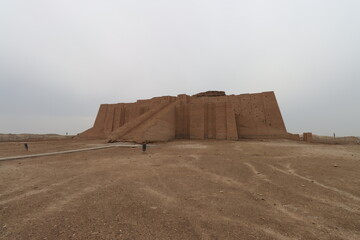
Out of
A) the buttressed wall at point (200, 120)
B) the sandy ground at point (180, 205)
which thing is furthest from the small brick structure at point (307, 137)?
the sandy ground at point (180, 205)

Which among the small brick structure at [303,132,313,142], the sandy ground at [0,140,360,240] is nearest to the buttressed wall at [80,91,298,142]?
the small brick structure at [303,132,313,142]

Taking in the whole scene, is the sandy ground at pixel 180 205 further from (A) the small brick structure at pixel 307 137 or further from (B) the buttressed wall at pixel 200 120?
(A) the small brick structure at pixel 307 137

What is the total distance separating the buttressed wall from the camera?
17391 mm

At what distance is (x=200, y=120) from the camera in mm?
20531

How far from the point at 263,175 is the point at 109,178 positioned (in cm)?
448

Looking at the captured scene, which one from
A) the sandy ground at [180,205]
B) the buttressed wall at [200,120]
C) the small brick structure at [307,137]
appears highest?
the buttressed wall at [200,120]

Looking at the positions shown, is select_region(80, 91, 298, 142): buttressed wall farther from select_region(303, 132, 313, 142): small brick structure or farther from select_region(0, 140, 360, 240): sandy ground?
select_region(0, 140, 360, 240): sandy ground

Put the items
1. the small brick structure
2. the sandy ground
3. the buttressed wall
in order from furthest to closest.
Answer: the small brick structure → the buttressed wall → the sandy ground

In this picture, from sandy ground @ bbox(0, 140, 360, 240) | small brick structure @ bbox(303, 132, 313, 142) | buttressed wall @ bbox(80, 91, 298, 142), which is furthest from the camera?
small brick structure @ bbox(303, 132, 313, 142)

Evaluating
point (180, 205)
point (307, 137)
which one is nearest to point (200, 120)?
point (307, 137)

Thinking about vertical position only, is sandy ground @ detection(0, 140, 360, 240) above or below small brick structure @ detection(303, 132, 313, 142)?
below

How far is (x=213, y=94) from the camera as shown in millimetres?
30688

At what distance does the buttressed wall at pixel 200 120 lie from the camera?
17391mm

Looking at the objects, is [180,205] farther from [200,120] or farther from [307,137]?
[307,137]
